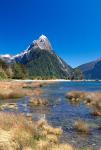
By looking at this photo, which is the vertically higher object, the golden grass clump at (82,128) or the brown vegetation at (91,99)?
the brown vegetation at (91,99)

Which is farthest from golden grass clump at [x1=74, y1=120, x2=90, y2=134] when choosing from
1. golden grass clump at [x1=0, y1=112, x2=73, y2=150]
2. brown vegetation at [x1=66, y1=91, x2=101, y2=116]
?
brown vegetation at [x1=66, y1=91, x2=101, y2=116]

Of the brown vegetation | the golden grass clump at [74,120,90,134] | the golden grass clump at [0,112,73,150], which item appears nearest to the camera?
the golden grass clump at [0,112,73,150]

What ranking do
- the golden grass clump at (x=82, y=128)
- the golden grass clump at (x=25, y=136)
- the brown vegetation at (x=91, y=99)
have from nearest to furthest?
the golden grass clump at (x=25, y=136), the golden grass clump at (x=82, y=128), the brown vegetation at (x=91, y=99)

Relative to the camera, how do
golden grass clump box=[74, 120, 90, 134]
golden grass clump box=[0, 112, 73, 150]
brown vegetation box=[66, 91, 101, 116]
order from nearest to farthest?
golden grass clump box=[0, 112, 73, 150]
golden grass clump box=[74, 120, 90, 134]
brown vegetation box=[66, 91, 101, 116]

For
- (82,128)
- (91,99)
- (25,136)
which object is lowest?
(82,128)

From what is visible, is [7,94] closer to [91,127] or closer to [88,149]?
[91,127]

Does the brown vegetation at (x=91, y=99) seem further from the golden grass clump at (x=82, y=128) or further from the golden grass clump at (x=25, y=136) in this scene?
the golden grass clump at (x=25, y=136)

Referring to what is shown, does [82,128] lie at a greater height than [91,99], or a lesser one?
lesser

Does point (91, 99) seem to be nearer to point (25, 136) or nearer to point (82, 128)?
point (82, 128)

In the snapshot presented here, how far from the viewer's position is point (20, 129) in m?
19.5

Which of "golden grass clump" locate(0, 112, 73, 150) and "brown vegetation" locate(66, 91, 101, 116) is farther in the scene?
"brown vegetation" locate(66, 91, 101, 116)

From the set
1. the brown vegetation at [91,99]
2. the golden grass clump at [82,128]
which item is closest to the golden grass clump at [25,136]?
the golden grass clump at [82,128]

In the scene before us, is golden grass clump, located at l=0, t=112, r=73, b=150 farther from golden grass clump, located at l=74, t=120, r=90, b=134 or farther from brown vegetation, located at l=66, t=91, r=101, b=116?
brown vegetation, located at l=66, t=91, r=101, b=116

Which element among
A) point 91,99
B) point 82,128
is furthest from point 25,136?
point 91,99
